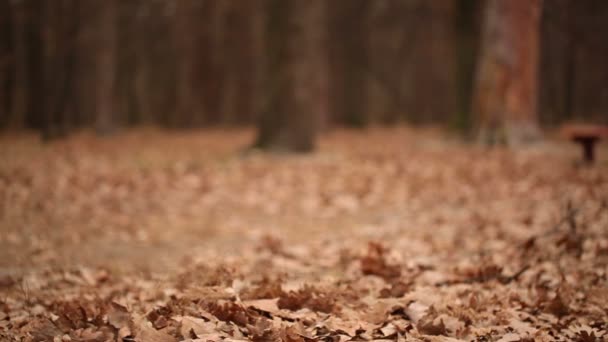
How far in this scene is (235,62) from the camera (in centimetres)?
2420

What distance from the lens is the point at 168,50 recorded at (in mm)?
24641

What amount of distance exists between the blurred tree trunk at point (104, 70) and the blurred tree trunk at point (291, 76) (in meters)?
7.08

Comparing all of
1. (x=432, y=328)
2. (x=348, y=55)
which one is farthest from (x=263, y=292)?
(x=348, y=55)

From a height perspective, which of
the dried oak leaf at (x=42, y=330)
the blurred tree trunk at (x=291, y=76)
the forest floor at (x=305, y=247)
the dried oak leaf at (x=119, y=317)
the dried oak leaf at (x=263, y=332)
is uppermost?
the blurred tree trunk at (x=291, y=76)

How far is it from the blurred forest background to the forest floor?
540 centimetres

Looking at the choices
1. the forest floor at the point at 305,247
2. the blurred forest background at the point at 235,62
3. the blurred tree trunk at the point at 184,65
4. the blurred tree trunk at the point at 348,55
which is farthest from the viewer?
the blurred tree trunk at the point at 184,65

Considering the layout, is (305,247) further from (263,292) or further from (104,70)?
(104,70)

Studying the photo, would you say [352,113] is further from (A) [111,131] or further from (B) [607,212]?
(B) [607,212]

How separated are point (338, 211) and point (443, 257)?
8.35 feet

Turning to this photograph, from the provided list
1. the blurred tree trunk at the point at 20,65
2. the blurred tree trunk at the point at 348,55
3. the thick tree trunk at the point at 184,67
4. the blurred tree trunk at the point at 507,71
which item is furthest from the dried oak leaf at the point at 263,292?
the blurred tree trunk at the point at 20,65

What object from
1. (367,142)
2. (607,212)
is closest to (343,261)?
(607,212)

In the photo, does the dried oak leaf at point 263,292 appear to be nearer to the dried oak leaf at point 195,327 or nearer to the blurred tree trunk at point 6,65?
the dried oak leaf at point 195,327

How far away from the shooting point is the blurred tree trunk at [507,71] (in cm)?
1241

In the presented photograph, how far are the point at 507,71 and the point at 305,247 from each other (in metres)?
8.10
